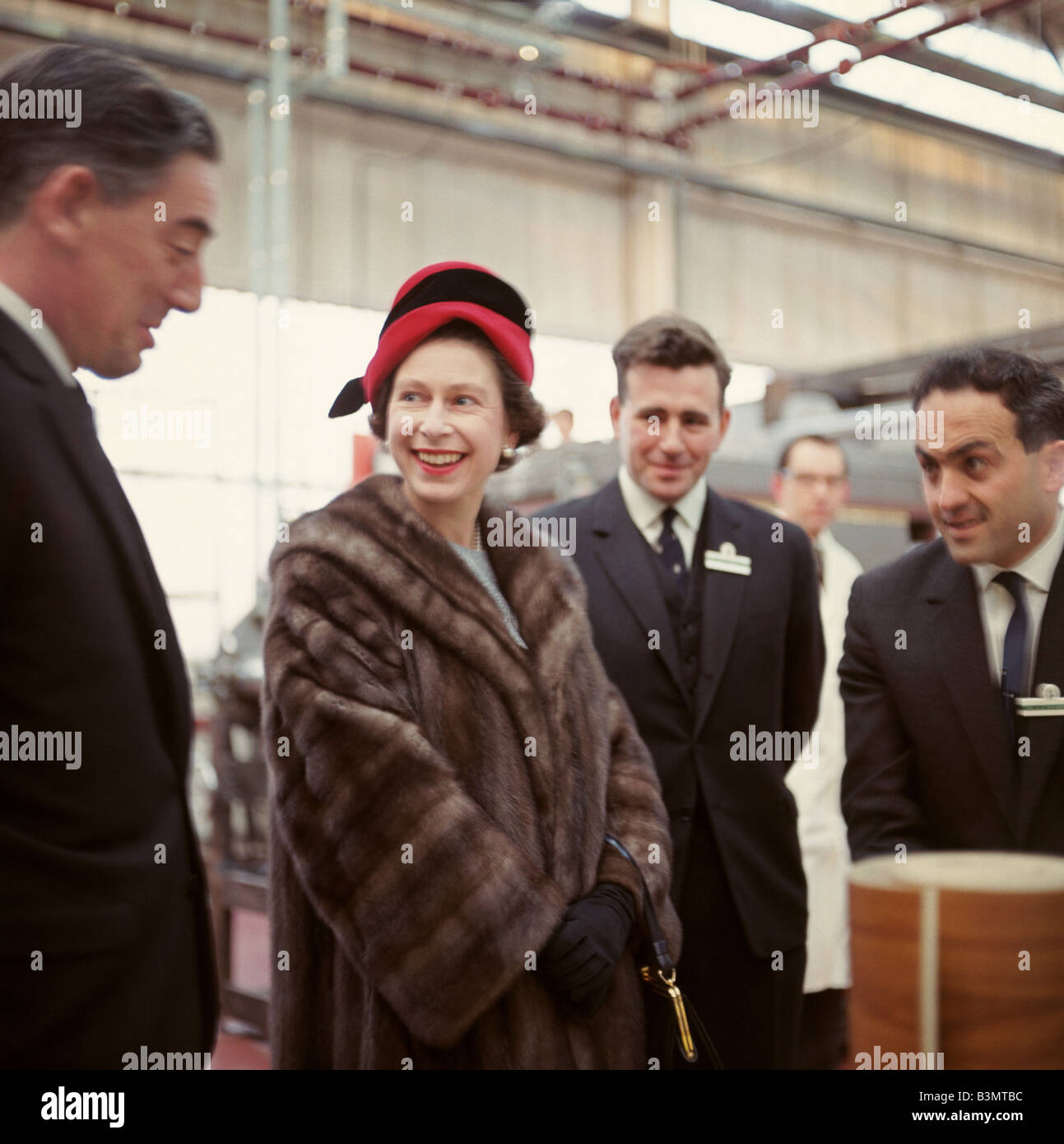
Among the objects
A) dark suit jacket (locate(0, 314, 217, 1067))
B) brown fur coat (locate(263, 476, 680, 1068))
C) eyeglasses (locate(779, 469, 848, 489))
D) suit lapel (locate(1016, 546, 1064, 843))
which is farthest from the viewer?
eyeglasses (locate(779, 469, 848, 489))

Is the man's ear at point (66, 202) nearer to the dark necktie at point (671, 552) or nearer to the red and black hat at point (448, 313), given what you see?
the red and black hat at point (448, 313)

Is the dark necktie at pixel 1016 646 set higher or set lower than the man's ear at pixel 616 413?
lower

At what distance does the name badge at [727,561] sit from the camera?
210cm

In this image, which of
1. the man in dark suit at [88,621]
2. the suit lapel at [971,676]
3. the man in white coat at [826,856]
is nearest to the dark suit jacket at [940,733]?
the suit lapel at [971,676]

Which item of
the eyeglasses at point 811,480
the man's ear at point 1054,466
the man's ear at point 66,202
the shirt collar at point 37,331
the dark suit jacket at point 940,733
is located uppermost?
the eyeglasses at point 811,480

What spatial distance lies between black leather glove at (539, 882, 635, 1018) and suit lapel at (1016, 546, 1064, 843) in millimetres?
497

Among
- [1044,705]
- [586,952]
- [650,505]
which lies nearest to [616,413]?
→ [650,505]

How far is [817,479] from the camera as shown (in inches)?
140

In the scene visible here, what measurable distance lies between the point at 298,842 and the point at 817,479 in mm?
2442

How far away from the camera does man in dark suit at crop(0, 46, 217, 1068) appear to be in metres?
1.05

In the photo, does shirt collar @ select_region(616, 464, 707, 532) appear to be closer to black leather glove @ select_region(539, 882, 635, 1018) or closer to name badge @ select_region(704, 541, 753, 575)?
name badge @ select_region(704, 541, 753, 575)

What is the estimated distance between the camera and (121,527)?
3.74 ft

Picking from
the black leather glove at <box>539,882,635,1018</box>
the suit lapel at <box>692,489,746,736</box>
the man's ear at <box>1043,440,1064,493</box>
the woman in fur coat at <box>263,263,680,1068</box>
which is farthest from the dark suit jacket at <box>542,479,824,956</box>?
the man's ear at <box>1043,440,1064,493</box>
